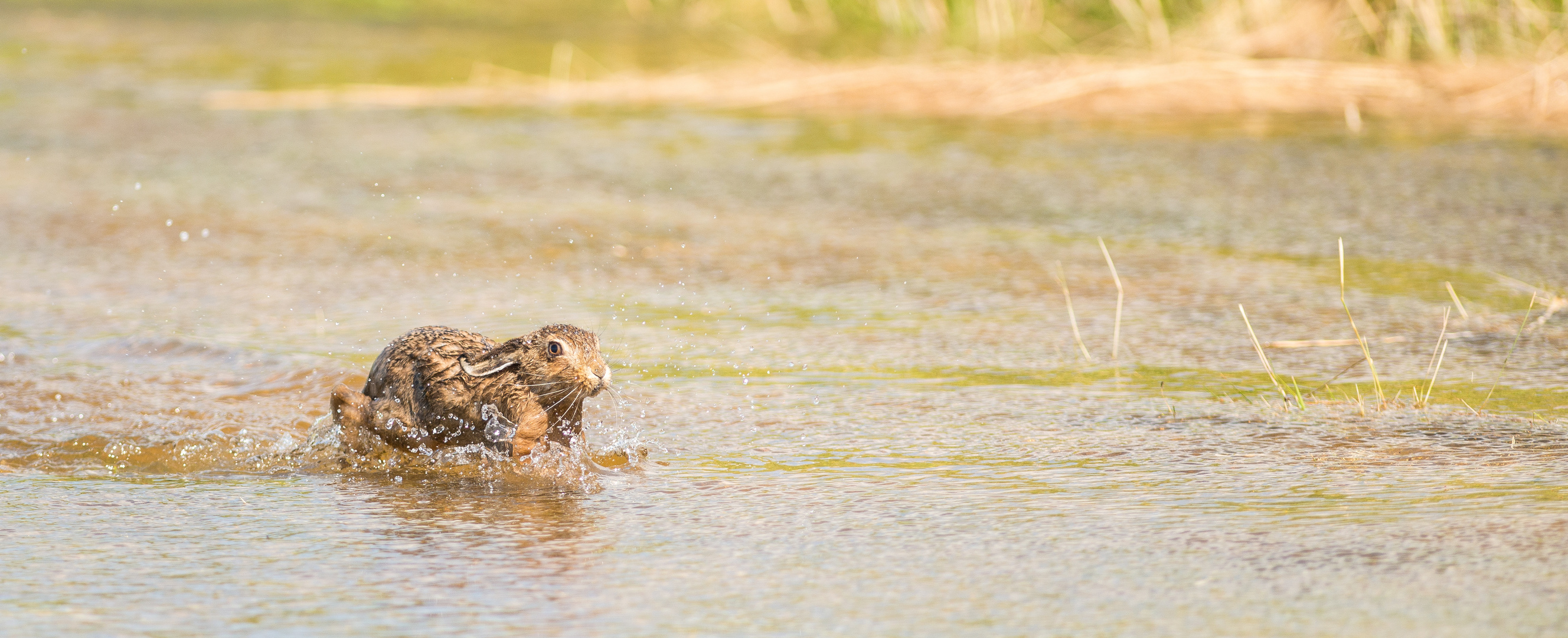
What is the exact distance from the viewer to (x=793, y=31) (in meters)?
13.0

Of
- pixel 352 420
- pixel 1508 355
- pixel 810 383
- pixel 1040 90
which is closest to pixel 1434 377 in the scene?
pixel 1508 355

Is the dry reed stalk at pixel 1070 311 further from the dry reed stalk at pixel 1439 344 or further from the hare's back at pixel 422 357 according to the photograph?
the hare's back at pixel 422 357

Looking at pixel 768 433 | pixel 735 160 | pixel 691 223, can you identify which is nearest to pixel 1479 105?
pixel 735 160

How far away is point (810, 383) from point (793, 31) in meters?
8.46

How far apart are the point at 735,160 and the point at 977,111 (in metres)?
1.93

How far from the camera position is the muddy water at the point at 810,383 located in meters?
3.12

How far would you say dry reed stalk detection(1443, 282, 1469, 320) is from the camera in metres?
5.00

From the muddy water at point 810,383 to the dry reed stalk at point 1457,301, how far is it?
0.04 meters

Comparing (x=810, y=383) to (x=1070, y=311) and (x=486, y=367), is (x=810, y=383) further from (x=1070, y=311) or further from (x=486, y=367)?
(x=486, y=367)

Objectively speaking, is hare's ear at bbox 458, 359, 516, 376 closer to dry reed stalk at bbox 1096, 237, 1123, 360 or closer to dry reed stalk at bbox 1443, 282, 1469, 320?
dry reed stalk at bbox 1096, 237, 1123, 360

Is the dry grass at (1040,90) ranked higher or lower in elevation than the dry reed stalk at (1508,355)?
higher

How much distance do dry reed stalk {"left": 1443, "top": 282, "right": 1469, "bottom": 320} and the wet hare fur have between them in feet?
8.11

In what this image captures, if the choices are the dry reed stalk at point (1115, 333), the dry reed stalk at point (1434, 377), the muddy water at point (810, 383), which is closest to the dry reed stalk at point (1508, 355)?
the muddy water at point (810, 383)

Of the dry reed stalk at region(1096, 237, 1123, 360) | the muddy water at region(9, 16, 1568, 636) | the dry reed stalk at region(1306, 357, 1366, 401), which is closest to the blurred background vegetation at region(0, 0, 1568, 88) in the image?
the muddy water at region(9, 16, 1568, 636)
